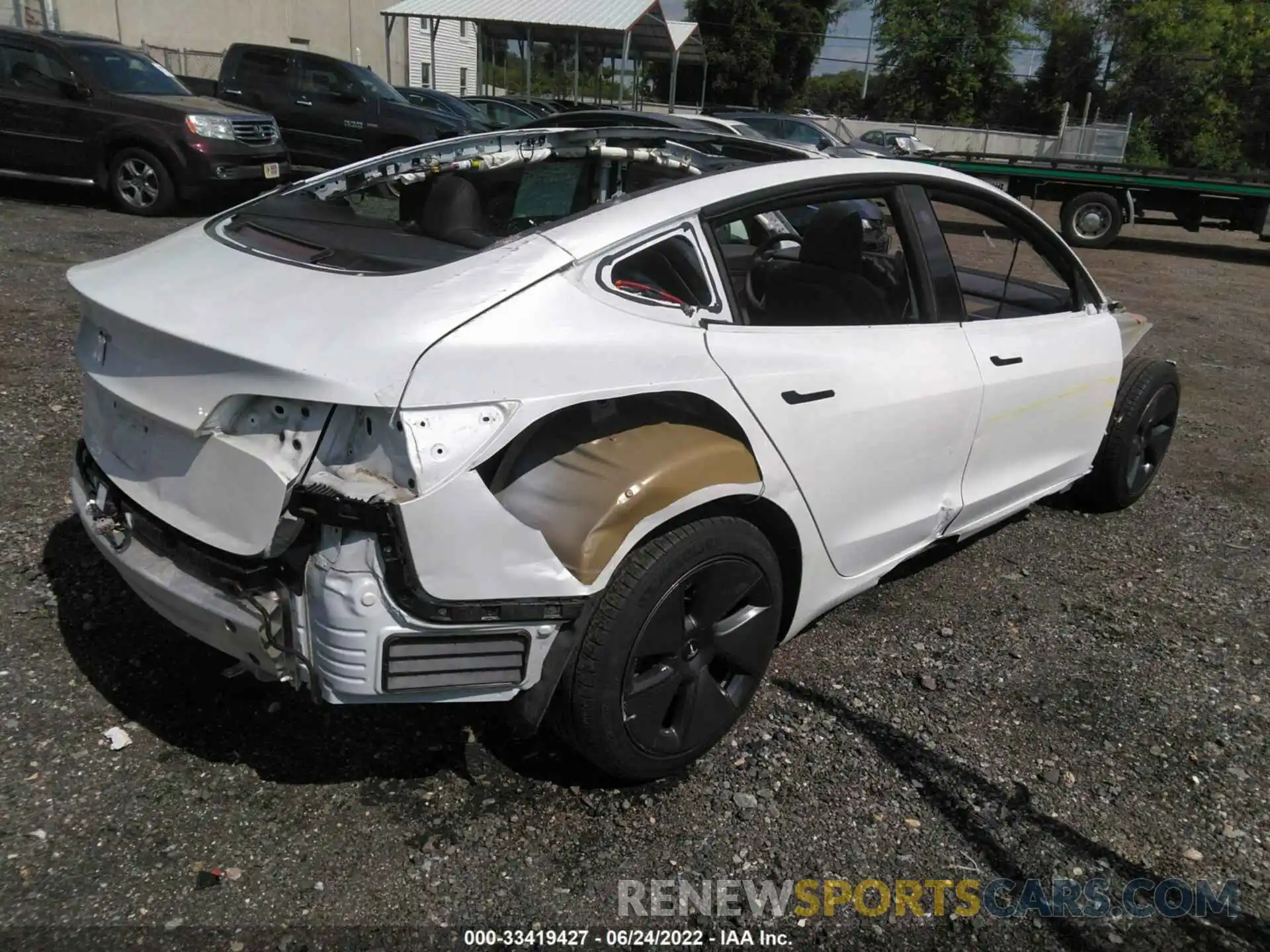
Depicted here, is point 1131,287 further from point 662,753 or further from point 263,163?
point 662,753

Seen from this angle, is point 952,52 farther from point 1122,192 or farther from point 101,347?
point 101,347

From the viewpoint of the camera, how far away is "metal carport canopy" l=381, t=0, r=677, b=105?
21766mm

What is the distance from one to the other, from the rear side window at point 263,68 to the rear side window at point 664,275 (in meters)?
12.3

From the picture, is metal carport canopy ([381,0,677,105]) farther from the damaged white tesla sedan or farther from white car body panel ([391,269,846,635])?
white car body panel ([391,269,846,635])

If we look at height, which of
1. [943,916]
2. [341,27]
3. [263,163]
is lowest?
[943,916]

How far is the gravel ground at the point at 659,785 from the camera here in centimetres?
221

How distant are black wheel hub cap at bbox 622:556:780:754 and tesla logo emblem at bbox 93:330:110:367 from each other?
148 cm

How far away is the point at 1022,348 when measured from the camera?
3465mm

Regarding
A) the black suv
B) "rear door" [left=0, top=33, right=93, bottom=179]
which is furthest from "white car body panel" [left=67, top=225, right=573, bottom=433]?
"rear door" [left=0, top=33, right=93, bottom=179]

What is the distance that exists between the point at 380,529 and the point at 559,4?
2383 cm

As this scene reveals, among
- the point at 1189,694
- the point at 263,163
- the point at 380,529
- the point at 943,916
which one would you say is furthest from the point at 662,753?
the point at 263,163

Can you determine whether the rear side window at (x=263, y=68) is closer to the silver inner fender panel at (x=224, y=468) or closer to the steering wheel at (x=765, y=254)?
the steering wheel at (x=765, y=254)

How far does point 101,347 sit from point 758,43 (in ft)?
173

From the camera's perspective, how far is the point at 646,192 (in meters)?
2.61
